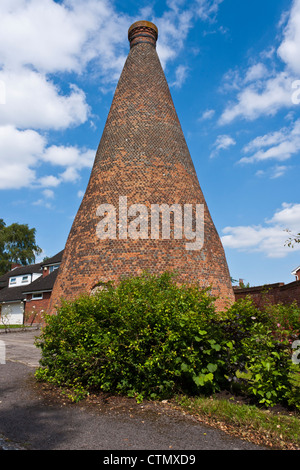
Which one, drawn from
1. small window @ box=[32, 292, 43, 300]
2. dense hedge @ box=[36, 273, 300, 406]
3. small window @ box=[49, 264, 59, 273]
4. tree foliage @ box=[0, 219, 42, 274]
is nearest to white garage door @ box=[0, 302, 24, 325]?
small window @ box=[32, 292, 43, 300]

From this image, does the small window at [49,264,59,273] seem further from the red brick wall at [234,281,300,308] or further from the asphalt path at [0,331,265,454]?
the asphalt path at [0,331,265,454]

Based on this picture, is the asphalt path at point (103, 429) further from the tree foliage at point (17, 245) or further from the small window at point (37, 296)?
the tree foliage at point (17, 245)

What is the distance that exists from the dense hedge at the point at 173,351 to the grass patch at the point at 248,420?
251 millimetres

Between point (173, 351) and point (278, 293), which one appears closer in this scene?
point (173, 351)

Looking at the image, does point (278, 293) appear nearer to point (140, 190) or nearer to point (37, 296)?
point (140, 190)

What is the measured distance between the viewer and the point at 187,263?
10.8m

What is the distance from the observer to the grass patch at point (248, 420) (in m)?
3.69

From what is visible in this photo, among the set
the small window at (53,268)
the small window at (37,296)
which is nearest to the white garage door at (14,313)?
the small window at (37,296)

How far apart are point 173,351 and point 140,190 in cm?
725

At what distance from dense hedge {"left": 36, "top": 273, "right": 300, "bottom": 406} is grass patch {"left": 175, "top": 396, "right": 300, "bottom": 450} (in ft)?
0.82

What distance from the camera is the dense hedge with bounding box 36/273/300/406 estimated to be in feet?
15.7

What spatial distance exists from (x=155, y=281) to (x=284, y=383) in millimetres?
2993

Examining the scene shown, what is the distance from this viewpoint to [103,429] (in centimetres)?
400

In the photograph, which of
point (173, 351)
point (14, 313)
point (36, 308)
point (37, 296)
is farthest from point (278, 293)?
point (14, 313)
